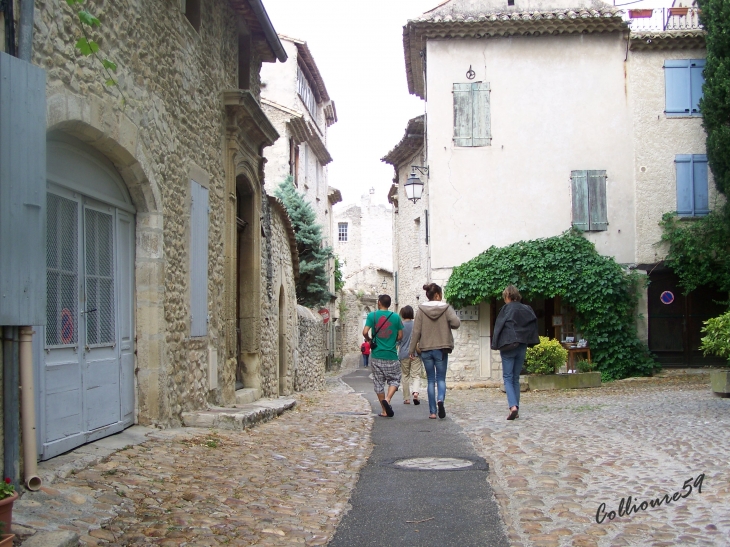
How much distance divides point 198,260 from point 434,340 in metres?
3.08

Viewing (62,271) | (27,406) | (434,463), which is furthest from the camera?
(434,463)

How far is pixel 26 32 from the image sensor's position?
15.4ft

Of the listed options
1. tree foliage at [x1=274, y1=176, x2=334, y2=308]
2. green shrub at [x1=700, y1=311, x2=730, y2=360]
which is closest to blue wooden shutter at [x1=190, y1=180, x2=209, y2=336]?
green shrub at [x1=700, y1=311, x2=730, y2=360]

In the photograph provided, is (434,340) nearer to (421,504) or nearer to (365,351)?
(421,504)

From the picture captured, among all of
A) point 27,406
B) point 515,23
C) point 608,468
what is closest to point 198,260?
point 27,406

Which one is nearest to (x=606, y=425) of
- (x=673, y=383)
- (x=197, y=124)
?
(x=197, y=124)

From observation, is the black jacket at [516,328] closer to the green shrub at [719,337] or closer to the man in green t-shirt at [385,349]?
the man in green t-shirt at [385,349]

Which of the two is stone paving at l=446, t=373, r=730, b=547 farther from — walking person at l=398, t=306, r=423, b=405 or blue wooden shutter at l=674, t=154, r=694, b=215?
blue wooden shutter at l=674, t=154, r=694, b=215

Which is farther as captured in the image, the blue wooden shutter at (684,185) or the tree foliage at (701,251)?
the blue wooden shutter at (684,185)

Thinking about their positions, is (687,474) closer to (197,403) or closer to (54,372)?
(54,372)

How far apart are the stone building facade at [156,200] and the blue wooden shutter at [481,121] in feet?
25.5

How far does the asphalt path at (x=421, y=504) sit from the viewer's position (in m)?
4.24

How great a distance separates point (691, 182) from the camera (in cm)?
1856

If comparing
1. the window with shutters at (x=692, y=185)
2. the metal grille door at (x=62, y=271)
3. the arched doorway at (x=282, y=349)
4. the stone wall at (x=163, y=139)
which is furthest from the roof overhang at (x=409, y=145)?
the metal grille door at (x=62, y=271)
